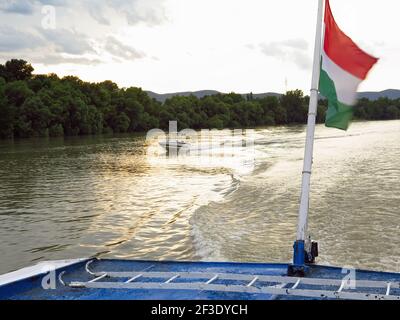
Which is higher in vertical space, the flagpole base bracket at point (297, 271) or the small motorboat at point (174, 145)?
the flagpole base bracket at point (297, 271)

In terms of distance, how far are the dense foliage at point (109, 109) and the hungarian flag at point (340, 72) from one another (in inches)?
3115

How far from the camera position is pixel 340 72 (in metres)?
6.28

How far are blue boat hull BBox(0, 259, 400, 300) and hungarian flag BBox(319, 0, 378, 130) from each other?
7.13ft

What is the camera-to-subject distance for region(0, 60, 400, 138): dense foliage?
84625 mm

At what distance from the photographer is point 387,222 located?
525 inches

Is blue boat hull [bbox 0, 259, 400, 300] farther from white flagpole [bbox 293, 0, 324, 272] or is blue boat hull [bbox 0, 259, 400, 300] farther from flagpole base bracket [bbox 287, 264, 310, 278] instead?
white flagpole [bbox 293, 0, 324, 272]

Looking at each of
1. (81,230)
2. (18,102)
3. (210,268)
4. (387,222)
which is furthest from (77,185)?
(18,102)

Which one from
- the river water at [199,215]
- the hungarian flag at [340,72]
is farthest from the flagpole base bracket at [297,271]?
the river water at [199,215]

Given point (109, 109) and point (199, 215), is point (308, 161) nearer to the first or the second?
point (199, 215)

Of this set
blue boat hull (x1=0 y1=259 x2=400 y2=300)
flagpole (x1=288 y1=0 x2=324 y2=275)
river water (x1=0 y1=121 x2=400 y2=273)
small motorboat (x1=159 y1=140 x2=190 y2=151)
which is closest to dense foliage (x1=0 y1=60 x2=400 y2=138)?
small motorboat (x1=159 y1=140 x2=190 y2=151)

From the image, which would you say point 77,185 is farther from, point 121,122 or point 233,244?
point 121,122

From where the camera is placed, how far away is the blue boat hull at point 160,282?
209 inches

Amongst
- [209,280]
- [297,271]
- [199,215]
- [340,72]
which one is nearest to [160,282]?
[209,280]

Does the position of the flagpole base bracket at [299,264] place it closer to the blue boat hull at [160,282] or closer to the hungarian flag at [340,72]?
the blue boat hull at [160,282]
